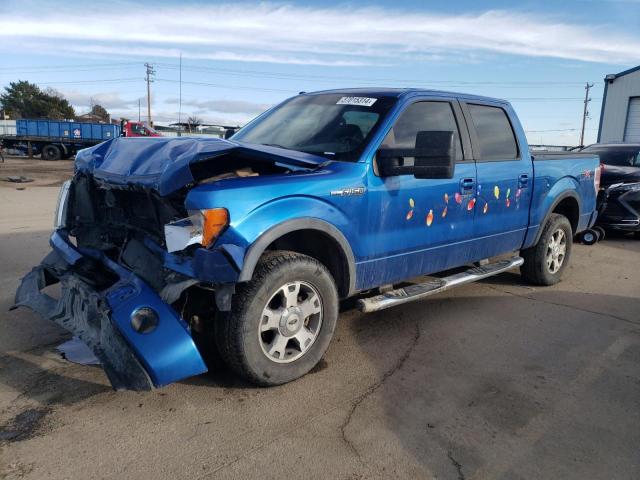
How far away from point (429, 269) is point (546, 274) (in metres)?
2.19

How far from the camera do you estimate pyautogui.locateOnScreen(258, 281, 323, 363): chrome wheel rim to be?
329cm

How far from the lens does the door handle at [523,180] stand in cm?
516

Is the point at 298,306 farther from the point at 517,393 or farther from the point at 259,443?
the point at 517,393

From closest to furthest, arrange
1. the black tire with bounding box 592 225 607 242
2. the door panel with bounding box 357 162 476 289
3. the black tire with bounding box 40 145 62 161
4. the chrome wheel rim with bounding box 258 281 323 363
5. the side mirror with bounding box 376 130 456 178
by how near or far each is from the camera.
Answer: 1. the chrome wheel rim with bounding box 258 281 323 363
2. the side mirror with bounding box 376 130 456 178
3. the door panel with bounding box 357 162 476 289
4. the black tire with bounding box 592 225 607 242
5. the black tire with bounding box 40 145 62 161

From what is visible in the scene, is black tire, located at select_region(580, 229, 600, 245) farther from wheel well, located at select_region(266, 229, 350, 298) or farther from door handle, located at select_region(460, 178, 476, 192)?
wheel well, located at select_region(266, 229, 350, 298)

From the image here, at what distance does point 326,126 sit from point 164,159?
1426 mm

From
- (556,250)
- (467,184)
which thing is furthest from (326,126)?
(556,250)

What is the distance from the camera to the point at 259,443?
277 cm

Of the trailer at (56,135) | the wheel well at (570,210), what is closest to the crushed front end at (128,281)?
the wheel well at (570,210)

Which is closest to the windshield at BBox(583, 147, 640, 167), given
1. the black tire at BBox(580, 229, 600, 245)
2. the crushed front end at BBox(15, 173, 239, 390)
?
the black tire at BBox(580, 229, 600, 245)

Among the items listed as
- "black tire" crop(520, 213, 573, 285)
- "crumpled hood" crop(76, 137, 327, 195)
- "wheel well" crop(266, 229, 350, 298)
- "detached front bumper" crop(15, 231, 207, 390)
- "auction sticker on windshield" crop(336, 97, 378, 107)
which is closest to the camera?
"detached front bumper" crop(15, 231, 207, 390)

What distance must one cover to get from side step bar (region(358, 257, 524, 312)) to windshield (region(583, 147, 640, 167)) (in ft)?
19.6

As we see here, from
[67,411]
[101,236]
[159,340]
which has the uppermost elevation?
[101,236]

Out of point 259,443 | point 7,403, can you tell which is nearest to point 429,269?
point 259,443
